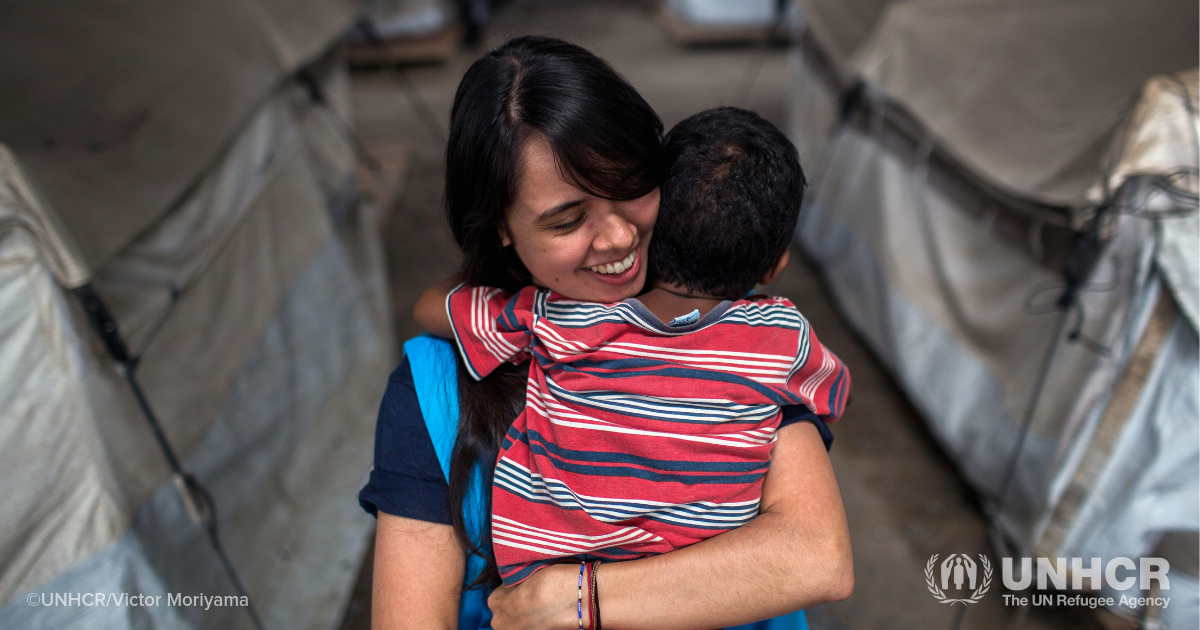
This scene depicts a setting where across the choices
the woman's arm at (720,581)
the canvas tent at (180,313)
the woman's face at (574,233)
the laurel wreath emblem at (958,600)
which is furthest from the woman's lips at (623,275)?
the laurel wreath emblem at (958,600)

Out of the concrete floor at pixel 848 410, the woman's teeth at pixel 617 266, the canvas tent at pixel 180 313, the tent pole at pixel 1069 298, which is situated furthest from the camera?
the concrete floor at pixel 848 410

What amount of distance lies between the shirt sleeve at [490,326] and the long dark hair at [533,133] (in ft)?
0.26

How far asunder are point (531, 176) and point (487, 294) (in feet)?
0.67

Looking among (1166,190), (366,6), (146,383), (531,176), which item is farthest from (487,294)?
(366,6)

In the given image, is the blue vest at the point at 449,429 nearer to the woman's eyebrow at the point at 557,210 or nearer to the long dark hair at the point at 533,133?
the long dark hair at the point at 533,133

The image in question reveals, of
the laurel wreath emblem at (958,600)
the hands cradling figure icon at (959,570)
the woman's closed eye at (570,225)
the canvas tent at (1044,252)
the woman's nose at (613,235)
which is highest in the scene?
the woman's closed eye at (570,225)

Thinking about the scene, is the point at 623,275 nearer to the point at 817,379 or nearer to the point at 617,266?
the point at 617,266

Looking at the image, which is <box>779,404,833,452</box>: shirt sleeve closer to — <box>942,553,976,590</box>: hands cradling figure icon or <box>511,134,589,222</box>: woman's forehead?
<box>511,134,589,222</box>: woman's forehead

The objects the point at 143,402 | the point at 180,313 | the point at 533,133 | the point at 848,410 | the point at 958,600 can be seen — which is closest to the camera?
the point at 533,133

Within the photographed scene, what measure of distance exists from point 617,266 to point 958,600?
4.98ft

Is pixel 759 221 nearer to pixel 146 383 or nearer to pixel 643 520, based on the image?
pixel 643 520

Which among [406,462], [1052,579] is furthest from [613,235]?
[1052,579]

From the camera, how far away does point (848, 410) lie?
2434mm

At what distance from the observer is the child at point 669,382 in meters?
0.79
